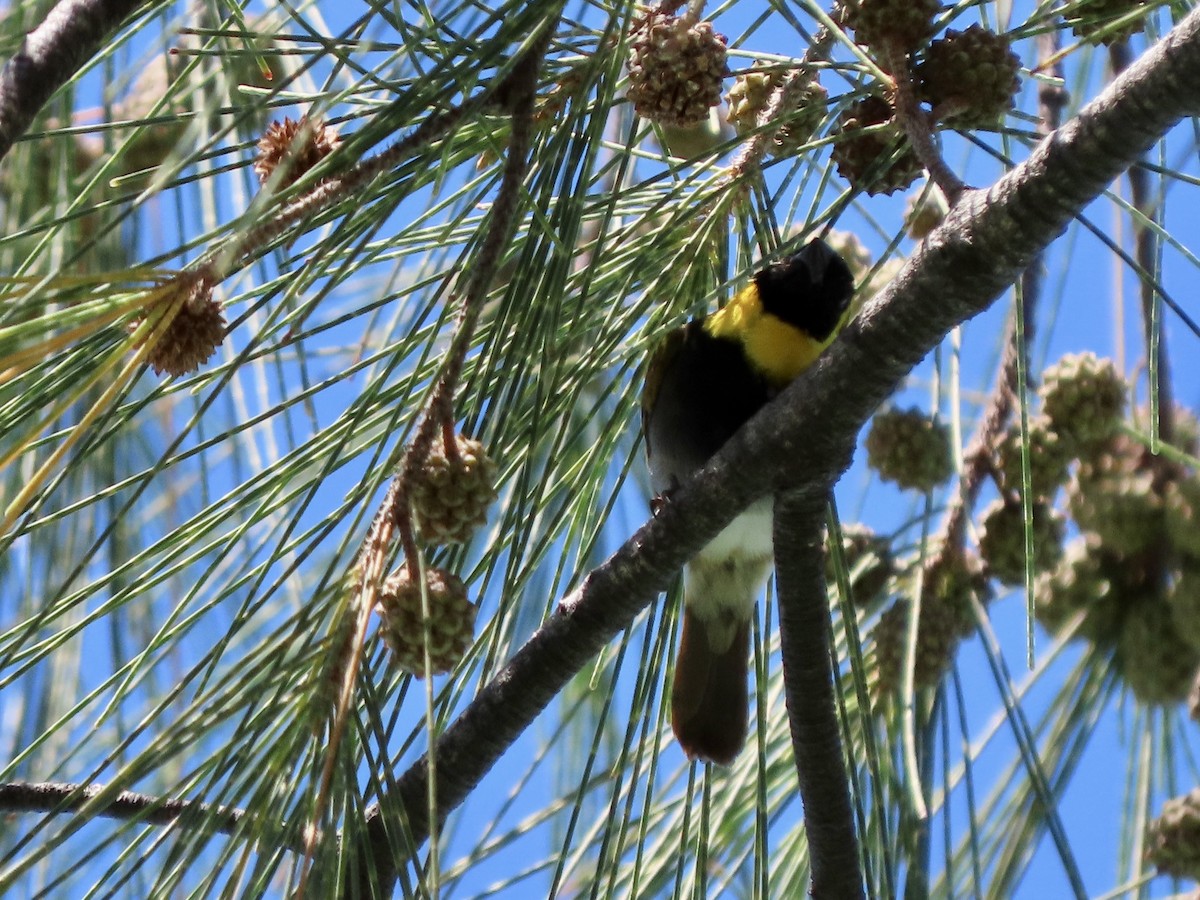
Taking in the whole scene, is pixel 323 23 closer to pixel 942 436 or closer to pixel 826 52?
pixel 826 52

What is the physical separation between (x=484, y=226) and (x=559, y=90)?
0.14 metres

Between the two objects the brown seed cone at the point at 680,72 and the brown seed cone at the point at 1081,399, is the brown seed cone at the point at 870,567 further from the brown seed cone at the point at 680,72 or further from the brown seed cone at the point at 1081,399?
the brown seed cone at the point at 680,72

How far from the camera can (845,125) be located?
1091mm

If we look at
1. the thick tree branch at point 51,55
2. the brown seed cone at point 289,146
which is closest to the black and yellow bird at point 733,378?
the brown seed cone at point 289,146

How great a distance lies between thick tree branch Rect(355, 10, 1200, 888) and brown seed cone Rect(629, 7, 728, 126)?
0.21 meters

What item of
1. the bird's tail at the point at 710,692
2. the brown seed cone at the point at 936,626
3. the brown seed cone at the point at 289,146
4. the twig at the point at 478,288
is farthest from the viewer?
the bird's tail at the point at 710,692

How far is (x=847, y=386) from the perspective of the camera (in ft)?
3.03

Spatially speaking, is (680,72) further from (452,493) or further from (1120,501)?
(1120,501)

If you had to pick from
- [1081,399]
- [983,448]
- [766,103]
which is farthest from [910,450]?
[766,103]

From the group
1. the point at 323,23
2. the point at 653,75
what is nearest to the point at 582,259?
the point at 323,23

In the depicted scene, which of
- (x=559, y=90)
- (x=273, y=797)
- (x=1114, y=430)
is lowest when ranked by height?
(x=273, y=797)

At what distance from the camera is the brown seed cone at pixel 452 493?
84 centimetres

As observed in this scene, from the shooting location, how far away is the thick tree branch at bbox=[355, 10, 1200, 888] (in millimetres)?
804

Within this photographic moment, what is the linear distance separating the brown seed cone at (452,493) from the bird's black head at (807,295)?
105 centimetres
